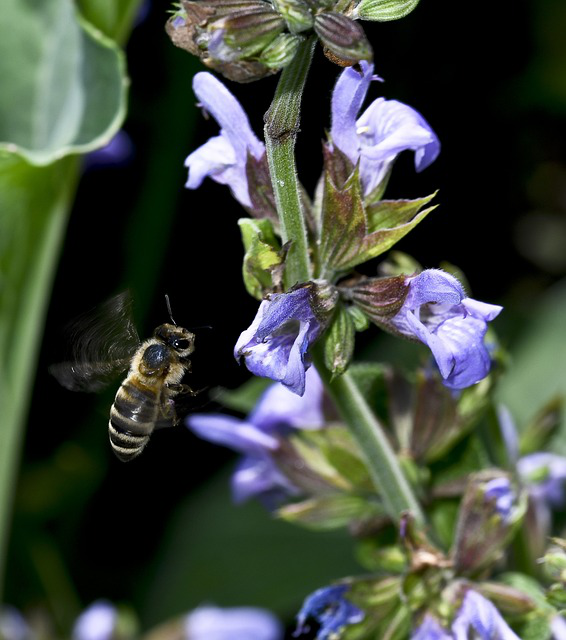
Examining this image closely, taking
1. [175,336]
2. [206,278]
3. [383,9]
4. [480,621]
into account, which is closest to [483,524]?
[480,621]

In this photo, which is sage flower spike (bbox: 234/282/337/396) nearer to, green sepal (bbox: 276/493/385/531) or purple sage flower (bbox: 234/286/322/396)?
purple sage flower (bbox: 234/286/322/396)

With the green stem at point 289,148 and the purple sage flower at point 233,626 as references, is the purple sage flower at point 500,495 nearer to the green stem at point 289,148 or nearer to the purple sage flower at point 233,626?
the green stem at point 289,148

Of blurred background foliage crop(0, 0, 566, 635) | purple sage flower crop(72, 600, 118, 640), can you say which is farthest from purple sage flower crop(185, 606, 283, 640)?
blurred background foliage crop(0, 0, 566, 635)

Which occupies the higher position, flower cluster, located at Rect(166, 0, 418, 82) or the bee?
flower cluster, located at Rect(166, 0, 418, 82)

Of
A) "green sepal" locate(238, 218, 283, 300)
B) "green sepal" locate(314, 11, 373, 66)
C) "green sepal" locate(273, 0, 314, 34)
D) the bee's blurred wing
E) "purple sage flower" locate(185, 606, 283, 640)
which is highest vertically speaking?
"green sepal" locate(273, 0, 314, 34)

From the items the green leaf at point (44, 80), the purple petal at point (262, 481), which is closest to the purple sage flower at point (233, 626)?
the purple petal at point (262, 481)

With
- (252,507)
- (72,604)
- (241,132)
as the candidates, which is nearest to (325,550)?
(252,507)

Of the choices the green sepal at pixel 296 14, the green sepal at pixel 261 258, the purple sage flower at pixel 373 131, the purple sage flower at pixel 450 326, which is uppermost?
the green sepal at pixel 296 14
